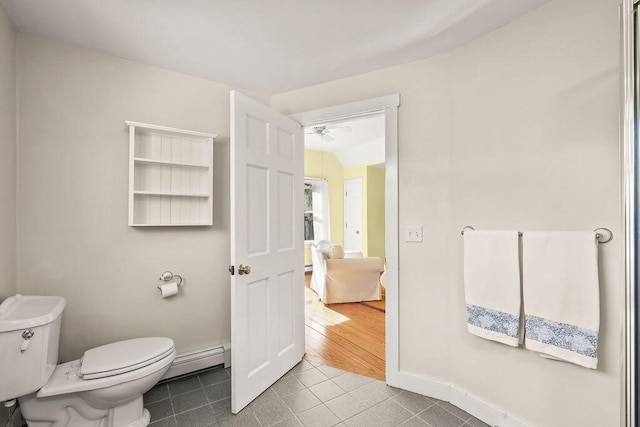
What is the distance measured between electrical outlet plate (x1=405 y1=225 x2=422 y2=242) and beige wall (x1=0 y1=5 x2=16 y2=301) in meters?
2.26

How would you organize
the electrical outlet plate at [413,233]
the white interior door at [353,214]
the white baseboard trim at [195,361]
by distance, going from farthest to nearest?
the white interior door at [353,214] < the white baseboard trim at [195,361] < the electrical outlet plate at [413,233]

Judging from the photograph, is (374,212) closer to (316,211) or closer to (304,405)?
(316,211)

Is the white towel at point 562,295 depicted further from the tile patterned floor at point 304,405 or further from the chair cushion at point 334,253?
the chair cushion at point 334,253

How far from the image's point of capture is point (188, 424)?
5.79 feet

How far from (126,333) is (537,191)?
2619mm

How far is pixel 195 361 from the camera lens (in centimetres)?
232

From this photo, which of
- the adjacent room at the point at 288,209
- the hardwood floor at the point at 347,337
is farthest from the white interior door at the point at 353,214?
the adjacent room at the point at 288,209

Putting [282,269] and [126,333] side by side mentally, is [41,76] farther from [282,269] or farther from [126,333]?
[282,269]

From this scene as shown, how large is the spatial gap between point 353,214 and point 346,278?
256 centimetres

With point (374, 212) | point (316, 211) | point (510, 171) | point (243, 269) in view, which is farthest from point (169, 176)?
point (374, 212)

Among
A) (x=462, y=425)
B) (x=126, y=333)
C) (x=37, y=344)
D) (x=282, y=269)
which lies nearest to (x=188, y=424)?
A: (x=126, y=333)

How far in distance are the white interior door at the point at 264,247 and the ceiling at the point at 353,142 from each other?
2.29 m

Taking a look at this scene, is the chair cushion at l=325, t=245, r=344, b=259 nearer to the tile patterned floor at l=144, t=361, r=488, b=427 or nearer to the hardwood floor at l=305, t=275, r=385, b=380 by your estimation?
the hardwood floor at l=305, t=275, r=385, b=380

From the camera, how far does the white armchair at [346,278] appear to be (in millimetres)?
4184
